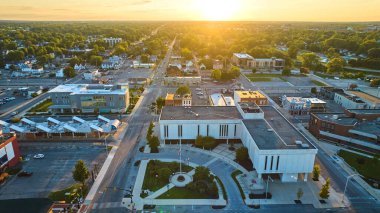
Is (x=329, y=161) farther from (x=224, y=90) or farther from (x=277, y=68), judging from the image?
(x=277, y=68)

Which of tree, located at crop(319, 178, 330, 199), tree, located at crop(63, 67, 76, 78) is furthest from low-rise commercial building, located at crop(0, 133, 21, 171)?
tree, located at crop(63, 67, 76, 78)

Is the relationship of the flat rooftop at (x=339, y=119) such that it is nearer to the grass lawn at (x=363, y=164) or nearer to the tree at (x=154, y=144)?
the grass lawn at (x=363, y=164)

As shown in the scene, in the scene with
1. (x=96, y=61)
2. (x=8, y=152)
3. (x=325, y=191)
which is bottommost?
(x=325, y=191)

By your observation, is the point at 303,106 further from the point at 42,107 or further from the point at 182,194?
the point at 42,107

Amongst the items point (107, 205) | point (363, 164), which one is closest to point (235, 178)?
point (107, 205)

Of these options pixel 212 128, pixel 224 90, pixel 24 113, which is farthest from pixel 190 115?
pixel 24 113

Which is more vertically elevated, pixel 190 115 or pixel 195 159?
pixel 190 115

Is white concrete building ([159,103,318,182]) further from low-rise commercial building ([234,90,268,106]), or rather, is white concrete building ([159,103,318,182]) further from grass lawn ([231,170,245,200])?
low-rise commercial building ([234,90,268,106])
